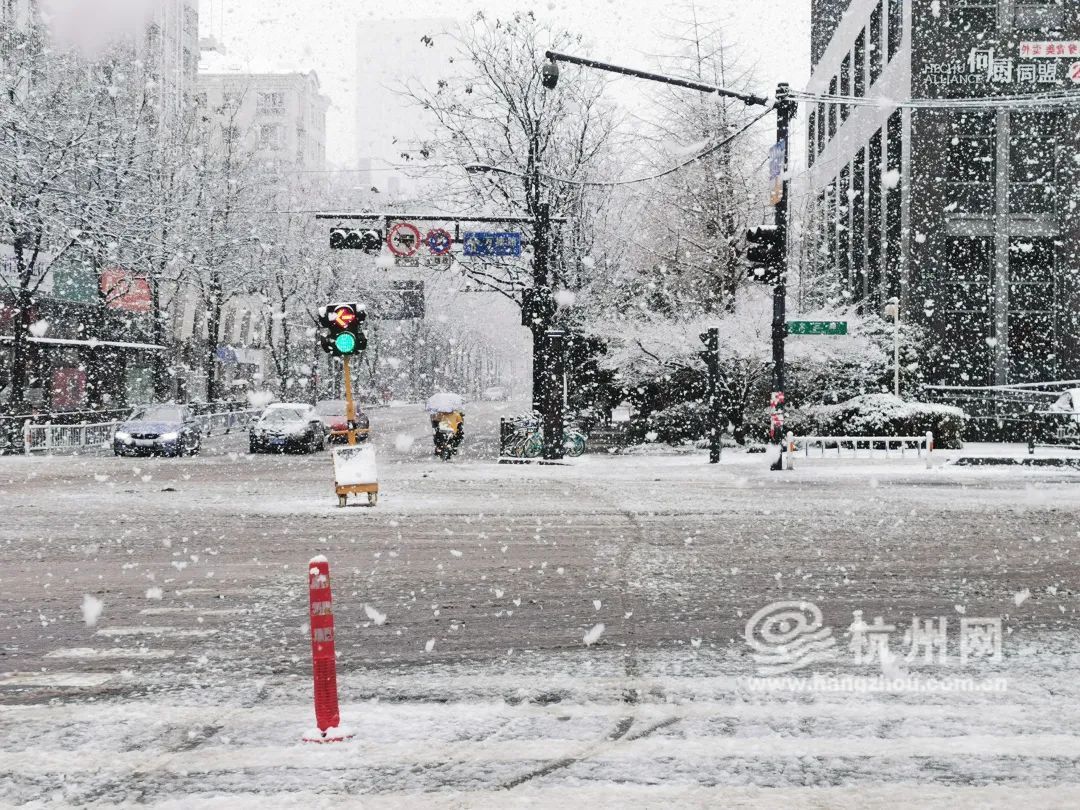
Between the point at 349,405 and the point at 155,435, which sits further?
the point at 155,435

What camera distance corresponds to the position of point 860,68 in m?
44.9

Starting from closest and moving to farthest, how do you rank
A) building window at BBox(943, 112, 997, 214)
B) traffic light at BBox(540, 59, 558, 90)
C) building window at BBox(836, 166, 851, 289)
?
1. traffic light at BBox(540, 59, 558, 90)
2. building window at BBox(943, 112, 997, 214)
3. building window at BBox(836, 166, 851, 289)

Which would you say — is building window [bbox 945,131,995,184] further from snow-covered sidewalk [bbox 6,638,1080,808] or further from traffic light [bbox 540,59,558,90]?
snow-covered sidewalk [bbox 6,638,1080,808]

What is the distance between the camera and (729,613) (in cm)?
830

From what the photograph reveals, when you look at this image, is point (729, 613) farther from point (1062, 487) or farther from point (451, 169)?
point (451, 169)

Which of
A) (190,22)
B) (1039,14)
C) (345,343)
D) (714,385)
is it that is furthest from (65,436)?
(190,22)

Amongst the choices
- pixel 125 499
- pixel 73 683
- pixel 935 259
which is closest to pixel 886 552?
pixel 73 683

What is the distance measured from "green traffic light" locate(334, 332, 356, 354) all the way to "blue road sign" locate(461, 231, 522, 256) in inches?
555

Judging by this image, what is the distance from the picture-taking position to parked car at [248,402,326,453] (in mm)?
32781

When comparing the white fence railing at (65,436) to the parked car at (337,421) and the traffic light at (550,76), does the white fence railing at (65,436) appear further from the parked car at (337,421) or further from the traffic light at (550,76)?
the traffic light at (550,76)

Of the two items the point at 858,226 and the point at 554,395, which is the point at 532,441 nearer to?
the point at 554,395

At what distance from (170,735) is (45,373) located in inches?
1545

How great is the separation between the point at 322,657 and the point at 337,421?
33.0 m

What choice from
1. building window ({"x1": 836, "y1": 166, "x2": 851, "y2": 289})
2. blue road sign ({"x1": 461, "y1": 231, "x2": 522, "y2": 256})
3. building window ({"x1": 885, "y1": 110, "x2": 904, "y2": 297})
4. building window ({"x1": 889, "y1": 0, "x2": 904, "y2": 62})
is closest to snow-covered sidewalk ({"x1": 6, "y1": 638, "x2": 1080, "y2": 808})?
blue road sign ({"x1": 461, "y1": 231, "x2": 522, "y2": 256})
